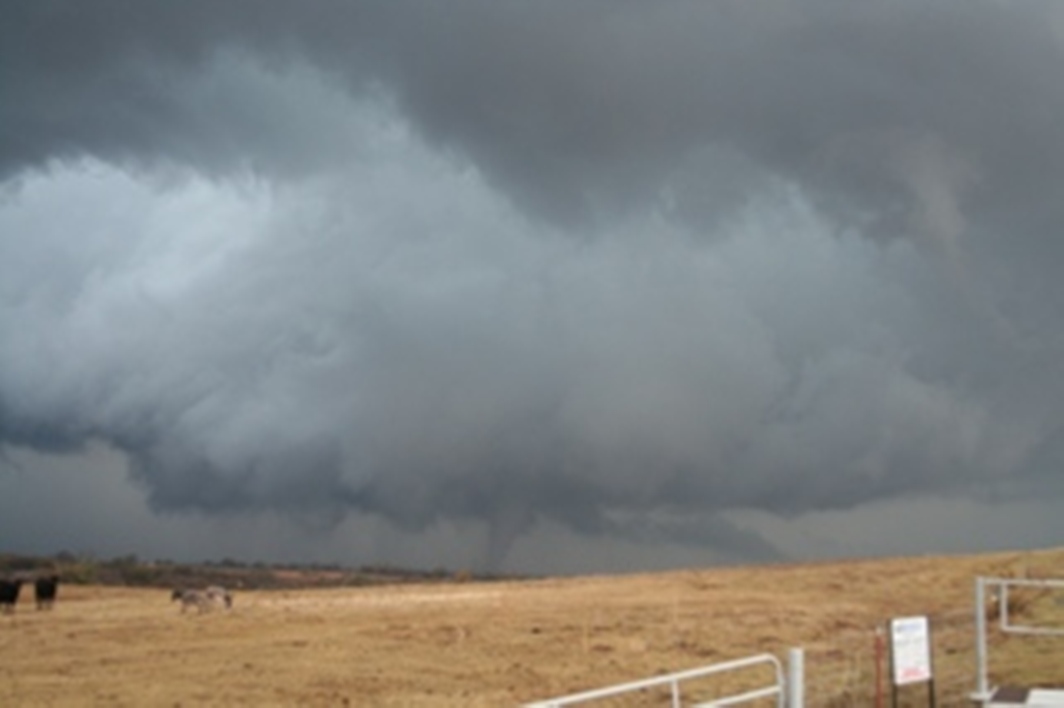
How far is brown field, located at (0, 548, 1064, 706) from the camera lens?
30.2 meters

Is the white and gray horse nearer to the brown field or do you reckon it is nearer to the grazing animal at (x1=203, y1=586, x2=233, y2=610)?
the grazing animal at (x1=203, y1=586, x2=233, y2=610)

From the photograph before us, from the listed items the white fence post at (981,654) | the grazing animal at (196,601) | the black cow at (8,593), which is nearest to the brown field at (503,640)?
the grazing animal at (196,601)

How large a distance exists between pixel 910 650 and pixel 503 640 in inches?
821

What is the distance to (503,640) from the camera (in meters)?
39.7

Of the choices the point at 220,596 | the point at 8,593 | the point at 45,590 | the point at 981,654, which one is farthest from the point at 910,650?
the point at 45,590

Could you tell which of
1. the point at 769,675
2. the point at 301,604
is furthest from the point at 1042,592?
the point at 301,604

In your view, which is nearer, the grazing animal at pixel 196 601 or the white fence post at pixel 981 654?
the white fence post at pixel 981 654

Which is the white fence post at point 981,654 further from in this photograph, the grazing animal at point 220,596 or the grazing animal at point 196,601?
the grazing animal at point 220,596

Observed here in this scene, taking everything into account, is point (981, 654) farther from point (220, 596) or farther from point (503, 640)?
point (220, 596)

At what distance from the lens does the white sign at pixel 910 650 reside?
1997cm

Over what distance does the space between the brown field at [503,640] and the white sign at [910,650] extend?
3.85 m

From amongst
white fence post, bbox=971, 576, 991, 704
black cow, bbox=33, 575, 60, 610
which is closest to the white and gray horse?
black cow, bbox=33, 575, 60, 610

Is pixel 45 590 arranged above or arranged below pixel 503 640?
above

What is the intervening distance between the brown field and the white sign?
152 inches
